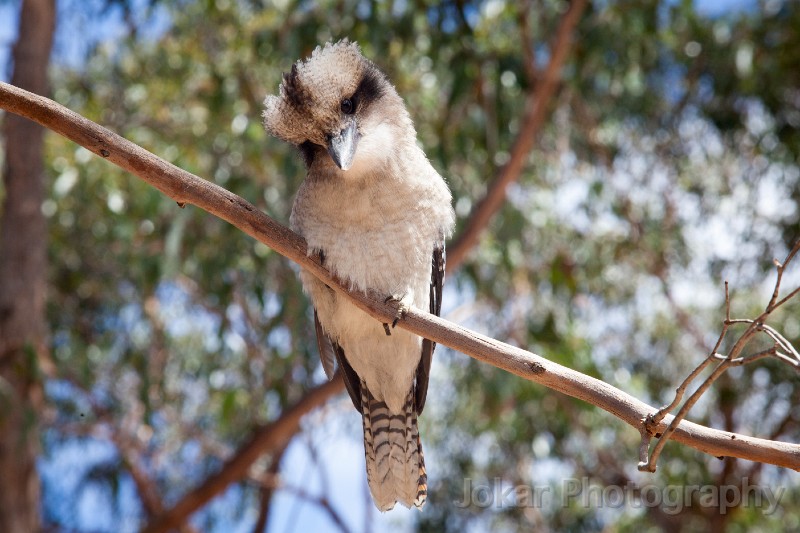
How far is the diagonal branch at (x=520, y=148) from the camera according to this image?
14.9 feet

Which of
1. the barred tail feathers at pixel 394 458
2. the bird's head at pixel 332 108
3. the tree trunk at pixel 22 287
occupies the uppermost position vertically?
the tree trunk at pixel 22 287

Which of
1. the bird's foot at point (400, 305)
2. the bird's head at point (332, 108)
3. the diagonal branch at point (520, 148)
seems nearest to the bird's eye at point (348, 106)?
the bird's head at point (332, 108)

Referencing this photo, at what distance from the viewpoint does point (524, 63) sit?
15.7 ft

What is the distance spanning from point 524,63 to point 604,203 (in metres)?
1.84

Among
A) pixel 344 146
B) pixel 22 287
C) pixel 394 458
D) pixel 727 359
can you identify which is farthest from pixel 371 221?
pixel 22 287

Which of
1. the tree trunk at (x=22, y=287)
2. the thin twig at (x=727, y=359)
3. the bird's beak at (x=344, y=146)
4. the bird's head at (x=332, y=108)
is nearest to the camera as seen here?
the thin twig at (x=727, y=359)

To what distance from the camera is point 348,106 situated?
245 cm

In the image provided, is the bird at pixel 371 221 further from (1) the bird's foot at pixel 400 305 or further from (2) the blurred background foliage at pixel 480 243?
(2) the blurred background foliage at pixel 480 243

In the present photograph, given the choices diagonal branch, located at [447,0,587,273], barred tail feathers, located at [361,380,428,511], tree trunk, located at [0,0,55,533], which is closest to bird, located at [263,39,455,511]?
barred tail feathers, located at [361,380,428,511]

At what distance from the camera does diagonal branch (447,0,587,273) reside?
4555mm

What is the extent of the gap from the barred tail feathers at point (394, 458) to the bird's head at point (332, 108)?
0.87 m

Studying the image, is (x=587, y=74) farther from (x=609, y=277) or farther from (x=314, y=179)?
(x=314, y=179)

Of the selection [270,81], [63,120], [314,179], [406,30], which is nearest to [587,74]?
[406,30]

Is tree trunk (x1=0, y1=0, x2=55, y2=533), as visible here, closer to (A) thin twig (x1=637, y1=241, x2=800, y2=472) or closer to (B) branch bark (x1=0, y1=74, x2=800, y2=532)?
(B) branch bark (x1=0, y1=74, x2=800, y2=532)
